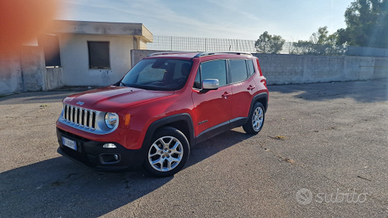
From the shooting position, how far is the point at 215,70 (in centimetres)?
485

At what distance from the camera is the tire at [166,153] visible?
12.0 feet

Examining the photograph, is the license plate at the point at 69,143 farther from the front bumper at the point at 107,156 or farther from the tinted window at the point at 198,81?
the tinted window at the point at 198,81

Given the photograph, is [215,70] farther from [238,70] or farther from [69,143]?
[69,143]

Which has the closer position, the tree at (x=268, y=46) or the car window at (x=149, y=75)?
the car window at (x=149, y=75)

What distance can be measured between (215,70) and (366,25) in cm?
4428

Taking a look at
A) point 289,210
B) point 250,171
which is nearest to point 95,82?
point 250,171

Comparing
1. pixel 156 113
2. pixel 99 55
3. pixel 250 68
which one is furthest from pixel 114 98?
pixel 99 55

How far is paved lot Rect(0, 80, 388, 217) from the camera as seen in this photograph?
10.1ft

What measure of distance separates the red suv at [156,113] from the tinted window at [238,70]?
0.02m

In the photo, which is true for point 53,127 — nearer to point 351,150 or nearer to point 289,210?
point 289,210

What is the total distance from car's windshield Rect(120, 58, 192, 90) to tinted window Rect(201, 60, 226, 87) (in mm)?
318

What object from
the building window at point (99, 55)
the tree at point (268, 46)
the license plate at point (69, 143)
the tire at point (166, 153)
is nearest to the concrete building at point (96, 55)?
the building window at point (99, 55)

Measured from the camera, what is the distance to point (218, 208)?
3.08 meters

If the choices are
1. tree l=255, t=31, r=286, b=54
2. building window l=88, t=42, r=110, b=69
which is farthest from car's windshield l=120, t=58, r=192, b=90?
tree l=255, t=31, r=286, b=54
